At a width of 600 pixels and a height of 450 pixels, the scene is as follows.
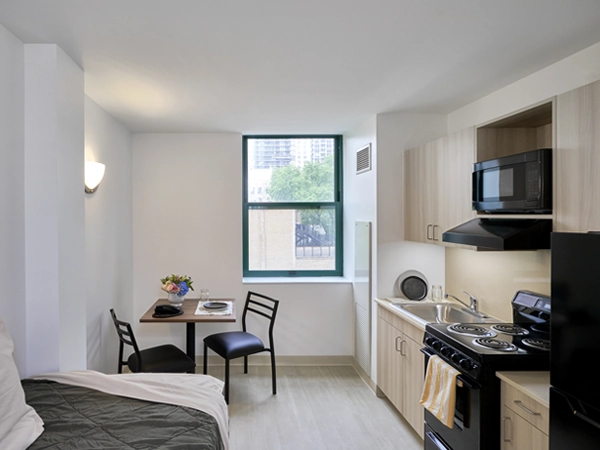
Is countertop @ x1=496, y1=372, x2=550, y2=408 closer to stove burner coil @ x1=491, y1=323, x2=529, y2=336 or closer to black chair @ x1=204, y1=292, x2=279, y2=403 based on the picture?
stove burner coil @ x1=491, y1=323, x2=529, y2=336

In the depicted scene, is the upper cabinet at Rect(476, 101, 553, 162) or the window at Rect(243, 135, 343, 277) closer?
the upper cabinet at Rect(476, 101, 553, 162)

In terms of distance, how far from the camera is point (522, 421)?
6.13 ft

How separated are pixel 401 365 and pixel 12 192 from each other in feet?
9.19

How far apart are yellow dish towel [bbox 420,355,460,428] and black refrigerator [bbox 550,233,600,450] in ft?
2.27

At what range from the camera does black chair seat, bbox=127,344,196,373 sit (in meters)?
3.25

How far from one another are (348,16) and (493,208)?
4.54 feet

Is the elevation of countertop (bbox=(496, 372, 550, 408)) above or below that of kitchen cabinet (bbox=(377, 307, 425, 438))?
above

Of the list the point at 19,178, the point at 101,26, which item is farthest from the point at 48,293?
the point at 101,26

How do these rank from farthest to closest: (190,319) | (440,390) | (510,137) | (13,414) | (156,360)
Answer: (190,319) < (156,360) < (510,137) < (440,390) < (13,414)

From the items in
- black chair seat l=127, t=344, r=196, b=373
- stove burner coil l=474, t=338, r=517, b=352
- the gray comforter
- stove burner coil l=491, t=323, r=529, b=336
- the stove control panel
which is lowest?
black chair seat l=127, t=344, r=196, b=373

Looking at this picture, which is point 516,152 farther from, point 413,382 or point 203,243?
point 203,243

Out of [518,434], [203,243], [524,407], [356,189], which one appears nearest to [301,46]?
[524,407]

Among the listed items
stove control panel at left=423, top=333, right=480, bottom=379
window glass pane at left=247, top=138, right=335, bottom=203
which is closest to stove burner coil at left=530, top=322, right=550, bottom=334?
stove control panel at left=423, top=333, right=480, bottom=379

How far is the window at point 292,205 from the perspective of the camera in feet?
15.8
